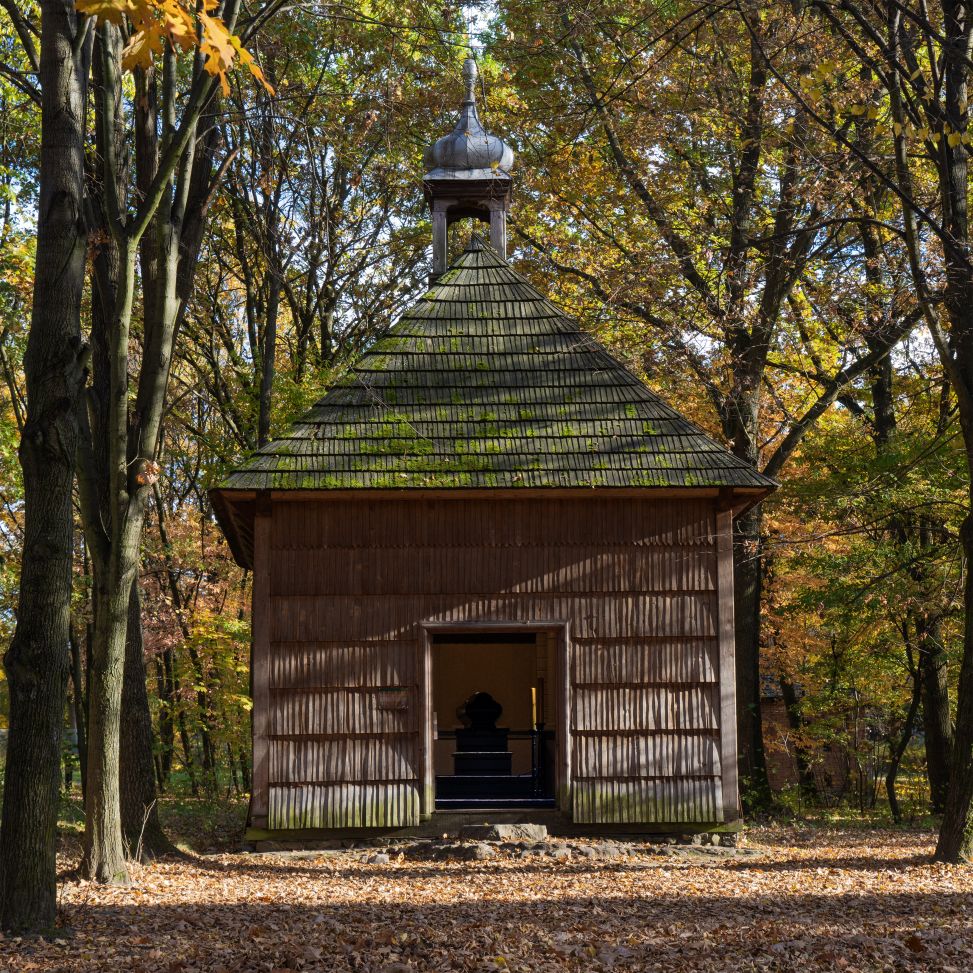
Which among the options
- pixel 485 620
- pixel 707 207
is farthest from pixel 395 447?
pixel 707 207

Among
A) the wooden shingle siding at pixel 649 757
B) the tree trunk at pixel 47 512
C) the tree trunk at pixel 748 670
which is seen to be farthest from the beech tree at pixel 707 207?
the tree trunk at pixel 47 512

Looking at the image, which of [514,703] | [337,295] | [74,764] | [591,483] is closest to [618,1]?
[591,483]

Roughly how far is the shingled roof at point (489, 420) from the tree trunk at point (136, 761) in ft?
6.41

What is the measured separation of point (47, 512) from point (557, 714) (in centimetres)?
652

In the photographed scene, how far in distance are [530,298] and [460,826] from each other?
591cm

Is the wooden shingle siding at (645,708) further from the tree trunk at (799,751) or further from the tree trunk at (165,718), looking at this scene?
the tree trunk at (165,718)

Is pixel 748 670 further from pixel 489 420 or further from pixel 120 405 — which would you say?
pixel 120 405

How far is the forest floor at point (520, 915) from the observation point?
6.51 meters

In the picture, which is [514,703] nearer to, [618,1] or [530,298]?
[530,298]

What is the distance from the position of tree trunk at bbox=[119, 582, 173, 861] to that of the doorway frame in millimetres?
2689

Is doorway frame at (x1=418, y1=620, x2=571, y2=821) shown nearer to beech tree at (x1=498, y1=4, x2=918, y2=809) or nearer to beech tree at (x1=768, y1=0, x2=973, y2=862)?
beech tree at (x1=768, y1=0, x2=973, y2=862)

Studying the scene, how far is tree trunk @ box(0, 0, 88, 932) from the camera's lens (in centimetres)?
683

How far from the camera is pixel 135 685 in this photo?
38.8ft

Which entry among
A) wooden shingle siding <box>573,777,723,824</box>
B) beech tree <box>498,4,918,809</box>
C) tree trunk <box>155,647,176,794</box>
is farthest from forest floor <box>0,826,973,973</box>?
tree trunk <box>155,647,176,794</box>
